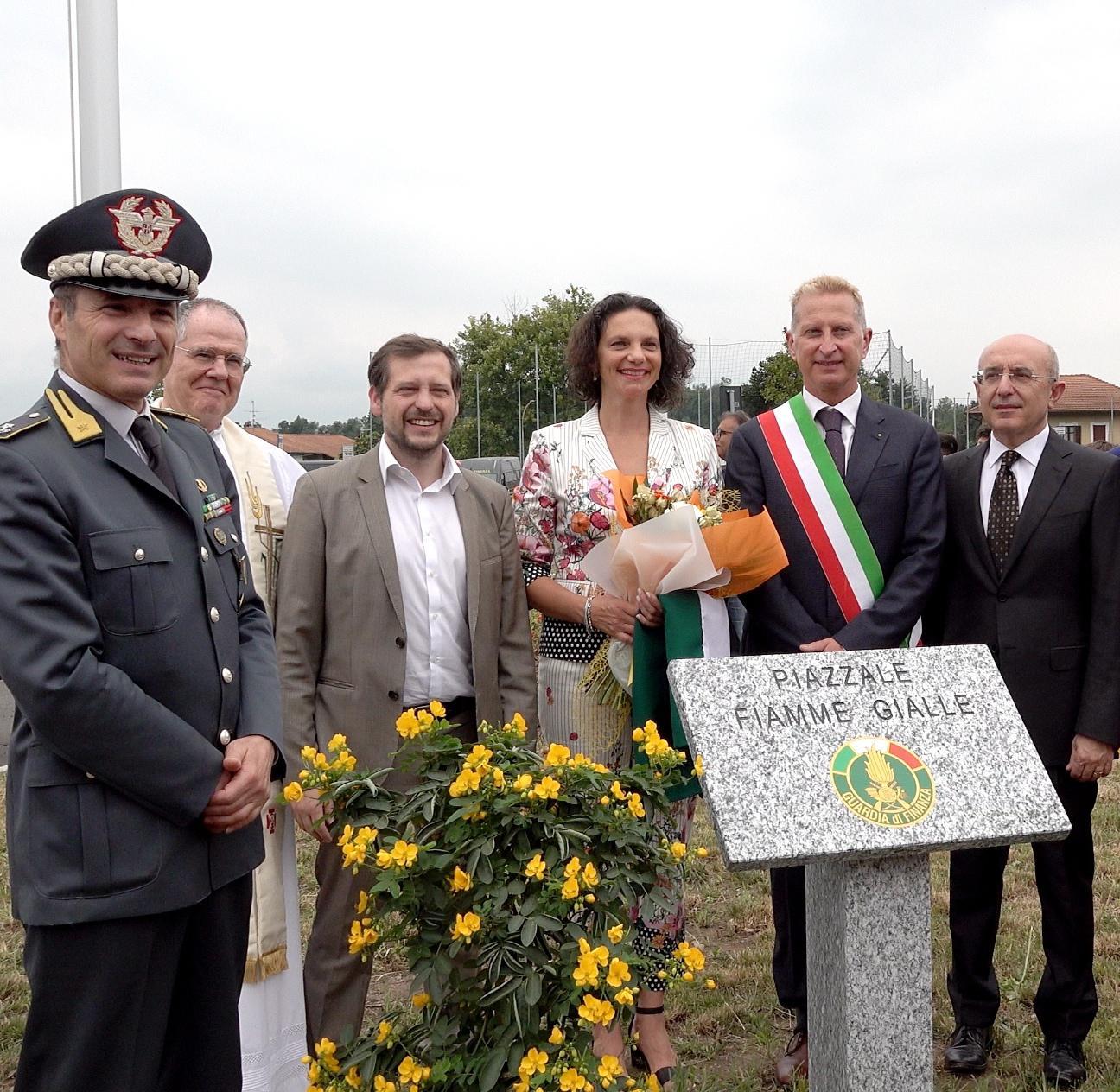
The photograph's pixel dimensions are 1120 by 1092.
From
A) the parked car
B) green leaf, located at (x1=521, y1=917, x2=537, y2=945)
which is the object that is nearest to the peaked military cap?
green leaf, located at (x1=521, y1=917, x2=537, y2=945)

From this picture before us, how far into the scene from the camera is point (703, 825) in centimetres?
539

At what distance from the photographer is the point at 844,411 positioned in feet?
10.3

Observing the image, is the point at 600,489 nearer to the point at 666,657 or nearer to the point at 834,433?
the point at 666,657

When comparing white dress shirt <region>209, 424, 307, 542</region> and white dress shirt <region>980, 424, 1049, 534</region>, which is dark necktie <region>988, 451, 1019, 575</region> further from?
white dress shirt <region>209, 424, 307, 542</region>

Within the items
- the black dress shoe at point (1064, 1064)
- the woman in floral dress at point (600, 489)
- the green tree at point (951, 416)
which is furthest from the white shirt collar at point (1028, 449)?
the green tree at point (951, 416)

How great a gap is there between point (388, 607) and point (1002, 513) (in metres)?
1.69

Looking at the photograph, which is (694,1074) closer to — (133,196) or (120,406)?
(120,406)

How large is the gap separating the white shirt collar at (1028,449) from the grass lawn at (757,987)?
A: 1667 mm

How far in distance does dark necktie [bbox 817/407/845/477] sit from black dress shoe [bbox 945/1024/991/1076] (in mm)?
1627

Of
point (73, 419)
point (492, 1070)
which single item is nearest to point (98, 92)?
point (73, 419)

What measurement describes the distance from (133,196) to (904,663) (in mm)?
1823

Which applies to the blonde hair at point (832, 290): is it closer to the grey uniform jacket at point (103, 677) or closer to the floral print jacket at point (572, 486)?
the floral print jacket at point (572, 486)

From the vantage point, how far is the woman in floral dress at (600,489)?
3.03 m

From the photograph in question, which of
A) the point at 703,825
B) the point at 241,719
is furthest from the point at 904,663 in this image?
the point at 703,825
